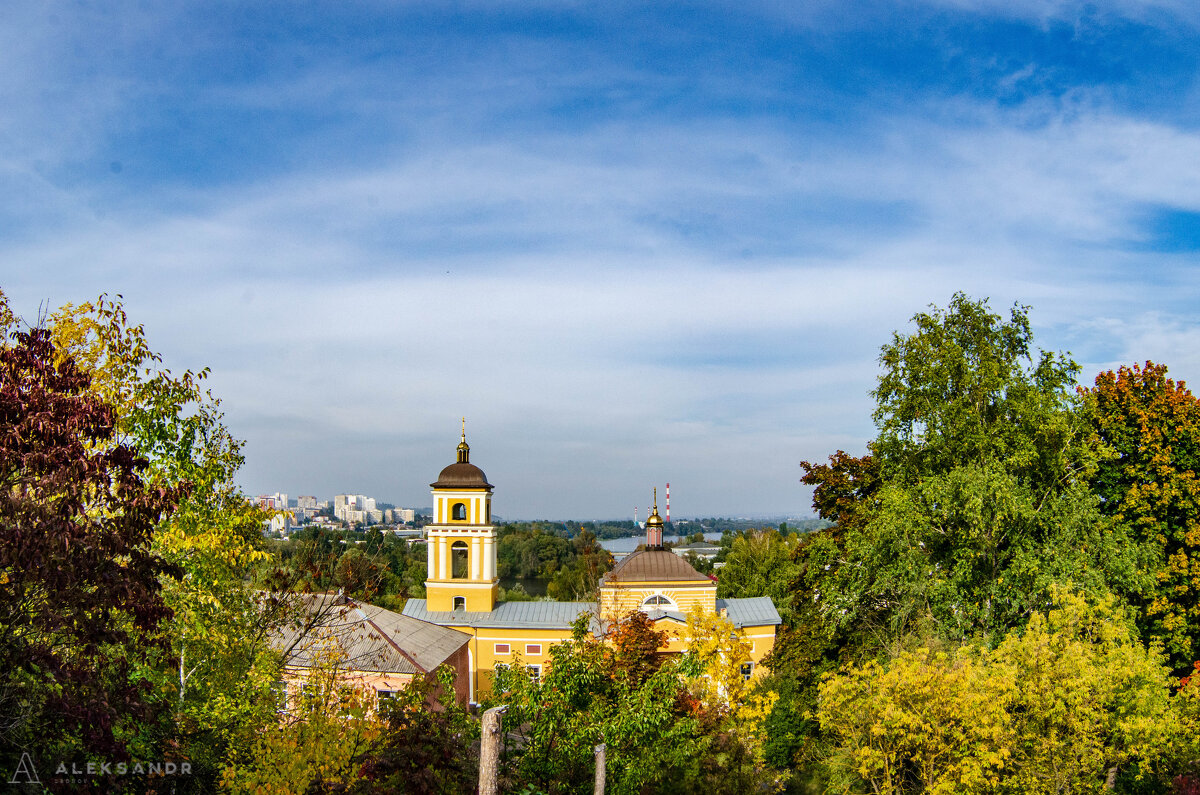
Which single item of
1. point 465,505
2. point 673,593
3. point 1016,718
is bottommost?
point 1016,718

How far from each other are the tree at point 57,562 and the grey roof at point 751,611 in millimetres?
31623

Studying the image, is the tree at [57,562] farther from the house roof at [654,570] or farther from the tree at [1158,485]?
the house roof at [654,570]

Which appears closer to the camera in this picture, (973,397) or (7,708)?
(7,708)

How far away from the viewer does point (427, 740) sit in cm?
995

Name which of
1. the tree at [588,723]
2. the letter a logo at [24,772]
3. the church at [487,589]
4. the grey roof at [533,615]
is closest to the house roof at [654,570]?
the church at [487,589]

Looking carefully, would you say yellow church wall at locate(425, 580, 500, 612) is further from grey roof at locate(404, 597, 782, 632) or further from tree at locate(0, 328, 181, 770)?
tree at locate(0, 328, 181, 770)

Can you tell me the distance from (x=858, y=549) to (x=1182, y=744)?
22.5 feet

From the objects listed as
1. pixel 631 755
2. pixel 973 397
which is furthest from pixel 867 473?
pixel 631 755

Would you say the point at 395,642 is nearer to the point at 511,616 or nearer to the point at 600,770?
the point at 511,616

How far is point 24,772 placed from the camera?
25.5ft

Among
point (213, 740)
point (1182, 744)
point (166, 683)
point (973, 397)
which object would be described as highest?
point (973, 397)

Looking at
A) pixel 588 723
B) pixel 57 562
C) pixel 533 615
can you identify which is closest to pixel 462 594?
pixel 533 615

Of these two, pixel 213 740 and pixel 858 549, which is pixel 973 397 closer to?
pixel 858 549

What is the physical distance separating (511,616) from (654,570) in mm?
6375
